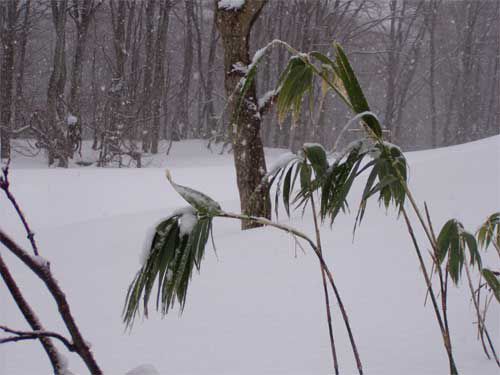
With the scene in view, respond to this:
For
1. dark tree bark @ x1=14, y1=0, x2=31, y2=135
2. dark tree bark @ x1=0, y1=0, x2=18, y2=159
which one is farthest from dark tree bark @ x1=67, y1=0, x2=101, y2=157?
dark tree bark @ x1=14, y1=0, x2=31, y2=135

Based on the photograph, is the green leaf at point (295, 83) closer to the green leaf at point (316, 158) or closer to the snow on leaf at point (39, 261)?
the green leaf at point (316, 158)

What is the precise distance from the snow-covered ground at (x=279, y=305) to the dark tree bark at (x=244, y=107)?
675mm

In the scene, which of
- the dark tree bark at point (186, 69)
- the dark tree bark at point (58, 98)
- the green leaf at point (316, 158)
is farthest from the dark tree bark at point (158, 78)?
the green leaf at point (316, 158)

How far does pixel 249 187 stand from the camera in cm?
459

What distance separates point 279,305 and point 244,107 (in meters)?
2.60

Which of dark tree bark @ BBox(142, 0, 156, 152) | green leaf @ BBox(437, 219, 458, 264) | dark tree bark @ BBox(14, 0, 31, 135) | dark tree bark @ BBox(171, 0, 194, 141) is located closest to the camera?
green leaf @ BBox(437, 219, 458, 264)

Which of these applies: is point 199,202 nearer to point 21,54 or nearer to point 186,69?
point 186,69

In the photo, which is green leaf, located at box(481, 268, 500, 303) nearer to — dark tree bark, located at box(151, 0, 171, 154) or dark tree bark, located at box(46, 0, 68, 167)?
dark tree bark, located at box(46, 0, 68, 167)

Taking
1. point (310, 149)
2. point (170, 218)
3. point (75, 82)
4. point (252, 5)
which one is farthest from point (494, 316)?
point (75, 82)

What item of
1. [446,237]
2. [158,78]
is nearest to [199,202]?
[446,237]

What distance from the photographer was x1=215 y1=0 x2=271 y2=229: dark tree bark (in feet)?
14.6

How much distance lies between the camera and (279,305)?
2.28 meters

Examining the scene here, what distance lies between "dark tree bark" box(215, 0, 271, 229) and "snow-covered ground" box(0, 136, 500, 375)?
675 mm

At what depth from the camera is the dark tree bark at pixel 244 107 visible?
4465 mm
